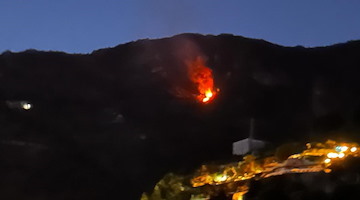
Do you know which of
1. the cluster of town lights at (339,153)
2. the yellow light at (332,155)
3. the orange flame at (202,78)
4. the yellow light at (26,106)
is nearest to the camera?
the cluster of town lights at (339,153)

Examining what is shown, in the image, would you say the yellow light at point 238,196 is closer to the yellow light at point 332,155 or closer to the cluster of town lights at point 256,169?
the cluster of town lights at point 256,169

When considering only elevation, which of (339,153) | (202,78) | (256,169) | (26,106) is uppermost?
(202,78)

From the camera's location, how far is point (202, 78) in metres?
38.7

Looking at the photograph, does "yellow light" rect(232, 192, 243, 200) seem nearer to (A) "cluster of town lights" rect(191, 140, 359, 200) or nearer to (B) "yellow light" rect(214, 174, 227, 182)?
(A) "cluster of town lights" rect(191, 140, 359, 200)

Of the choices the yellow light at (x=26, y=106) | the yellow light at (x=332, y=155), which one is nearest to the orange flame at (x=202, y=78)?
the yellow light at (x=26, y=106)

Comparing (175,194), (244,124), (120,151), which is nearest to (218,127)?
(244,124)

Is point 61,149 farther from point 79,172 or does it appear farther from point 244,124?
point 244,124

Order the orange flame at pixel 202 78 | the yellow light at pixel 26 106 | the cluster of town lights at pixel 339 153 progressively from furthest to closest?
the orange flame at pixel 202 78 → the yellow light at pixel 26 106 → the cluster of town lights at pixel 339 153

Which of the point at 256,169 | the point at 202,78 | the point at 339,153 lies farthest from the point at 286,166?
the point at 202,78

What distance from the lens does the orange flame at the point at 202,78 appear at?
38194mm

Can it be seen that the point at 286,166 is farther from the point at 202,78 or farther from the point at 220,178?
the point at 202,78

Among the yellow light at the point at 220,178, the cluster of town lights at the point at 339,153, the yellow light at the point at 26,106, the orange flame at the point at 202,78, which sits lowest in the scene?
the cluster of town lights at the point at 339,153

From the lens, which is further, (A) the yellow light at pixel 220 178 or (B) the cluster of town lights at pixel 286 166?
(A) the yellow light at pixel 220 178

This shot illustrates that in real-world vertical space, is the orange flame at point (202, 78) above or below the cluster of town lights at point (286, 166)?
above
